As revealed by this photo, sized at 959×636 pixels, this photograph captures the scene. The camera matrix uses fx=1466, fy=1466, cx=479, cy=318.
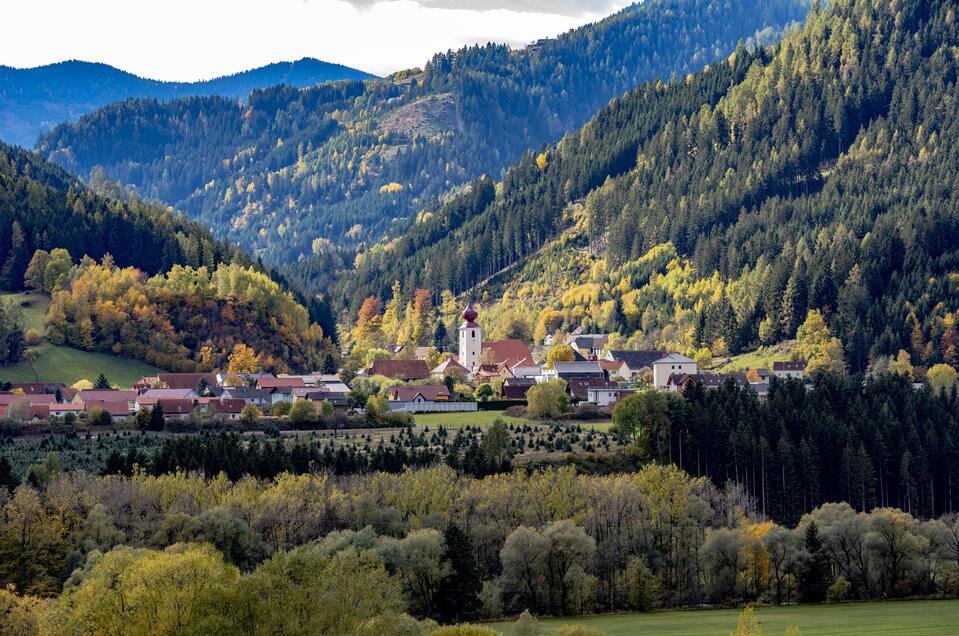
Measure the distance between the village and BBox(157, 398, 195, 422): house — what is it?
99mm

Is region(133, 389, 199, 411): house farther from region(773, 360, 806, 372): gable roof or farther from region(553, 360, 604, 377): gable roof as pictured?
region(773, 360, 806, 372): gable roof

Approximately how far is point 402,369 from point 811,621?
110 meters

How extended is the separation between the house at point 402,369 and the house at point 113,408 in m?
43.7

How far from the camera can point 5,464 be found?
97312 millimetres

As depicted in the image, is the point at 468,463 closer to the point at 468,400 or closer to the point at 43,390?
the point at 468,400

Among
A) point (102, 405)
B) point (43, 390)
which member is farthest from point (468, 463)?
point (43, 390)

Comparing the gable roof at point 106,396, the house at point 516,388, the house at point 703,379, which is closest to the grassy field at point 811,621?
the house at point 703,379

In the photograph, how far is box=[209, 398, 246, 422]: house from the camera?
141 meters

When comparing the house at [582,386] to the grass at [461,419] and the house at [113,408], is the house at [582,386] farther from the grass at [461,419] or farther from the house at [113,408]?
the house at [113,408]

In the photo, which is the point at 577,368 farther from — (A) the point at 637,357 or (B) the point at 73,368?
(B) the point at 73,368

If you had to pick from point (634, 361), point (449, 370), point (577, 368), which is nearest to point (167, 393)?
point (449, 370)

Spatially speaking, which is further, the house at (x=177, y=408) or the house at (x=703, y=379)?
the house at (x=703, y=379)

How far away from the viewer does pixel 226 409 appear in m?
146

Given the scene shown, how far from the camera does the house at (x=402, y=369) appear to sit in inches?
7249
